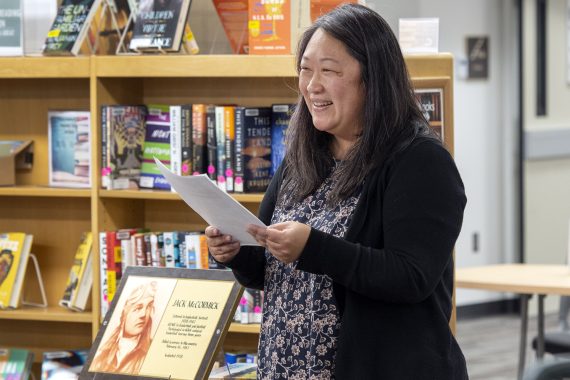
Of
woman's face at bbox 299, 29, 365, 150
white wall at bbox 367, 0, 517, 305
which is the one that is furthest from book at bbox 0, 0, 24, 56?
white wall at bbox 367, 0, 517, 305

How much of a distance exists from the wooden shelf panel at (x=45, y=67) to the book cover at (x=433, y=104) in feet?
4.18

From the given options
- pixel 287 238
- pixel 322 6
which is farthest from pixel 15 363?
pixel 287 238

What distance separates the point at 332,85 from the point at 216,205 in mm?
366

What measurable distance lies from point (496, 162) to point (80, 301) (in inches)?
169

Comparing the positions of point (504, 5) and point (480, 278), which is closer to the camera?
point (480, 278)

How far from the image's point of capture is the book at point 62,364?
3682mm

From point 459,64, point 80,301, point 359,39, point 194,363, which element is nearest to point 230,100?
point 80,301

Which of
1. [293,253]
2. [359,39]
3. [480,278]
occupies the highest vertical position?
[359,39]

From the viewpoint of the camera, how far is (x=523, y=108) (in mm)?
7316

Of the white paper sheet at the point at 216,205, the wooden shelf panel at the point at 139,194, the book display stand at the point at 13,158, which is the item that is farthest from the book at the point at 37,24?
the white paper sheet at the point at 216,205

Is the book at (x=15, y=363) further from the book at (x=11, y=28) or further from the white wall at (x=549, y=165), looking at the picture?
the white wall at (x=549, y=165)

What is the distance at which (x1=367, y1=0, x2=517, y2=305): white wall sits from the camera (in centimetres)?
716

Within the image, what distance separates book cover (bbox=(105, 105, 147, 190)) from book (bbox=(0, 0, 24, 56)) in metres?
0.51

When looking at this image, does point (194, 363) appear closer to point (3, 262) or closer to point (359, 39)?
point (359, 39)
